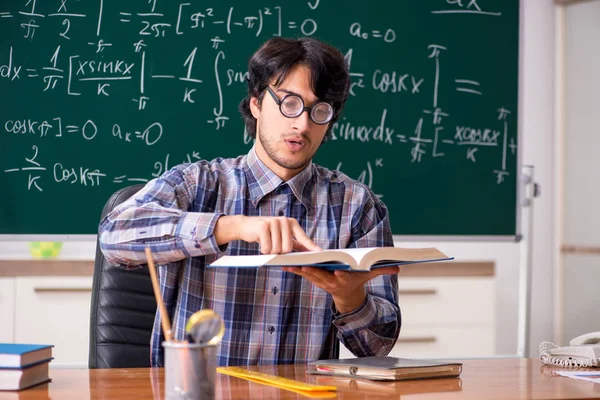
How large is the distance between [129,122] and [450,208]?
4.42 feet

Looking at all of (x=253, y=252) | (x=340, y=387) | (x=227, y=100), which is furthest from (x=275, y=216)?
(x=227, y=100)

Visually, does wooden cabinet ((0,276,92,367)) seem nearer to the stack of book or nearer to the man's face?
the man's face

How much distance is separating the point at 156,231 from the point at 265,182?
37 centimetres

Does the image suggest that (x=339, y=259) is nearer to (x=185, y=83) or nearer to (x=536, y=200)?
(x=185, y=83)

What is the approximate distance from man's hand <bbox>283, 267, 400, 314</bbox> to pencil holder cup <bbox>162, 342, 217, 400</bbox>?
375 millimetres

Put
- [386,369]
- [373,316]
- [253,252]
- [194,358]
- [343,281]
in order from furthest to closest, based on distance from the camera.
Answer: [253,252] → [373,316] → [343,281] → [386,369] → [194,358]

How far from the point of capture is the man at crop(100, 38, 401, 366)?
1.52 meters

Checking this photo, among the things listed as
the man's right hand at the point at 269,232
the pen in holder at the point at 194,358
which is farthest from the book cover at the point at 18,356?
the man's right hand at the point at 269,232

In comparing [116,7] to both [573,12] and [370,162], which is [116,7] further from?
[573,12]

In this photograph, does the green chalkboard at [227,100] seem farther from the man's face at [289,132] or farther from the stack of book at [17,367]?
the stack of book at [17,367]

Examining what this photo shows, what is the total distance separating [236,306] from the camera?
5.49 ft

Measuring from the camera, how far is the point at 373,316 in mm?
1607

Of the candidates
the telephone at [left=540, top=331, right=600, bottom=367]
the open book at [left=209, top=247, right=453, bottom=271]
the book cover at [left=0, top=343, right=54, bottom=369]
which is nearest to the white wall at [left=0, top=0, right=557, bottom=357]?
the telephone at [left=540, top=331, right=600, bottom=367]

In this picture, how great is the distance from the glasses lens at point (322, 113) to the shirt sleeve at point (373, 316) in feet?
0.79
